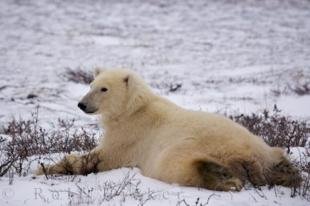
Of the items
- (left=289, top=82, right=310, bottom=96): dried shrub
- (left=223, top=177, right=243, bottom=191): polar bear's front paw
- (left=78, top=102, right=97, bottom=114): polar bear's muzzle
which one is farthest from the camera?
(left=289, top=82, right=310, bottom=96): dried shrub

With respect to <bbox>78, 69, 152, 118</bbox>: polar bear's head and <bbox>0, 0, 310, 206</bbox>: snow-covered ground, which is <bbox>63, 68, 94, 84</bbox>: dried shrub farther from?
<bbox>78, 69, 152, 118</bbox>: polar bear's head

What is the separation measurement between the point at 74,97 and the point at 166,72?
4.32 m

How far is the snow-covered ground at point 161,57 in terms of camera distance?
14.1 feet

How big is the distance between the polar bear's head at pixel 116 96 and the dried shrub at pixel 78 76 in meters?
6.25

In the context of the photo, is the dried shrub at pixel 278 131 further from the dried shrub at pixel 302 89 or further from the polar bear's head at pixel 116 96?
the dried shrub at pixel 302 89

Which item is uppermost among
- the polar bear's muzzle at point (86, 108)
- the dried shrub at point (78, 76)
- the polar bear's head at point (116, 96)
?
the polar bear's head at point (116, 96)

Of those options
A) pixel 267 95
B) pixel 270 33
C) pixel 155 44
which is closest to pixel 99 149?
pixel 267 95

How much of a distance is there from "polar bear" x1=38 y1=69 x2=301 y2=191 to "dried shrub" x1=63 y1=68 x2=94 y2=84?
579 centimetres

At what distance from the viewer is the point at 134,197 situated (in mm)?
3949

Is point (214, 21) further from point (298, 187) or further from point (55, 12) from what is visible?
point (298, 187)

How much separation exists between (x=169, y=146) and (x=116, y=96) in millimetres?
1067

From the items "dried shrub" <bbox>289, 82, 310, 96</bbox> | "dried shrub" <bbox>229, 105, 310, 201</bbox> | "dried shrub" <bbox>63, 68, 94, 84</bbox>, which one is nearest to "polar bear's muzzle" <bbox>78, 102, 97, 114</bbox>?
"dried shrub" <bbox>229, 105, 310, 201</bbox>

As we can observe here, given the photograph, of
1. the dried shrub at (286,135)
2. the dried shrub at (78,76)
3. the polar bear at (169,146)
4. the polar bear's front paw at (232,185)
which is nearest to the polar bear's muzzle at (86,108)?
the polar bear at (169,146)

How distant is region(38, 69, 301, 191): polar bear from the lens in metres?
4.23
